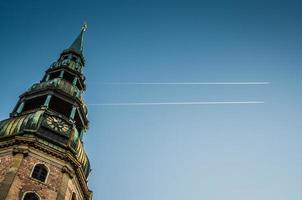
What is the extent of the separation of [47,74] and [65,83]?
3.00 meters

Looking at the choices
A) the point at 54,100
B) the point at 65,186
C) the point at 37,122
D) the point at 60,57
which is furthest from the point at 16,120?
the point at 60,57

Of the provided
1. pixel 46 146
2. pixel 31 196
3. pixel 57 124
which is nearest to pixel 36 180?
pixel 31 196

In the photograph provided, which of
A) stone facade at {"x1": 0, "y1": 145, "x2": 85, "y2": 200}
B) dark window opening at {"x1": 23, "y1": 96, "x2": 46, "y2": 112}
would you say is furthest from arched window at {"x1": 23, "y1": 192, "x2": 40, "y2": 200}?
dark window opening at {"x1": 23, "y1": 96, "x2": 46, "y2": 112}

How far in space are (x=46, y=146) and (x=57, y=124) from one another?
86.8 inches

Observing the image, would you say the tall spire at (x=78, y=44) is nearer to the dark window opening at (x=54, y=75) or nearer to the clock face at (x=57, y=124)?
the dark window opening at (x=54, y=75)

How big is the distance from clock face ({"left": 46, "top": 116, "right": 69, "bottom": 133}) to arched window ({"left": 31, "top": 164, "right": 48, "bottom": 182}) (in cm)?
323

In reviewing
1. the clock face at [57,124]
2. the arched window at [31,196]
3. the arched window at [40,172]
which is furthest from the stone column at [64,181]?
the clock face at [57,124]

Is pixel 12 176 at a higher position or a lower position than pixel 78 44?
lower

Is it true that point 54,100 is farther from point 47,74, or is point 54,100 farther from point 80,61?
point 80,61

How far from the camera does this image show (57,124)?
96.3 ft

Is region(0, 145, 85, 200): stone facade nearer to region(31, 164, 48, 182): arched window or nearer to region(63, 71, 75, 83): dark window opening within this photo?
region(31, 164, 48, 182): arched window

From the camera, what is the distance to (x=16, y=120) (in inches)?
1170

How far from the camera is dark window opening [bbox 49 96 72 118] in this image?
3330 cm

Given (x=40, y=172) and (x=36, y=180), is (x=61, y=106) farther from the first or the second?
(x=36, y=180)
